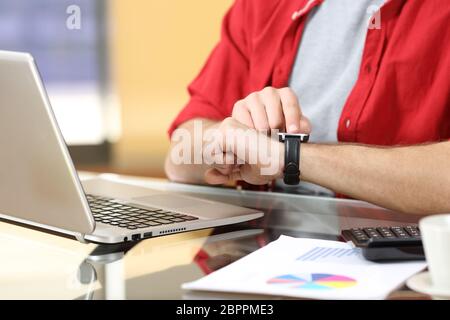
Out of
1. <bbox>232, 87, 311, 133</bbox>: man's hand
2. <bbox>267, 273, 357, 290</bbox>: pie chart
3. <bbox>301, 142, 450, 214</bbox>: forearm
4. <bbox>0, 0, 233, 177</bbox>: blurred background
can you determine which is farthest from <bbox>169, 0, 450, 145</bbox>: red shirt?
<bbox>0, 0, 233, 177</bbox>: blurred background

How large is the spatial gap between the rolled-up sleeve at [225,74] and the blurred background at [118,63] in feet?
7.40

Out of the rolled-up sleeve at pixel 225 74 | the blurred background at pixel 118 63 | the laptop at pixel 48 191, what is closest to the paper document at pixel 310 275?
the laptop at pixel 48 191

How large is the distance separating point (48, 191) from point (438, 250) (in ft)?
Result: 1.45

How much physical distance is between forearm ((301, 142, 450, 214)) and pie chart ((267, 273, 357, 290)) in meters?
0.44

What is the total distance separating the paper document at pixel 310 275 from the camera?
0.69 metres

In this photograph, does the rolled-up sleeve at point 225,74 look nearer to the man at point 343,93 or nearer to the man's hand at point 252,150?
the man at point 343,93

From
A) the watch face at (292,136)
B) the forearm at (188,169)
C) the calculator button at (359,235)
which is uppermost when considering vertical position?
the watch face at (292,136)

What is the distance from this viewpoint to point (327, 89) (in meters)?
1.57

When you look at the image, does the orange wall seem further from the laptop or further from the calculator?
the calculator

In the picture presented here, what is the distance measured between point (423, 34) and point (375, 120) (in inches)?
7.4

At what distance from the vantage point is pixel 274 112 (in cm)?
123
